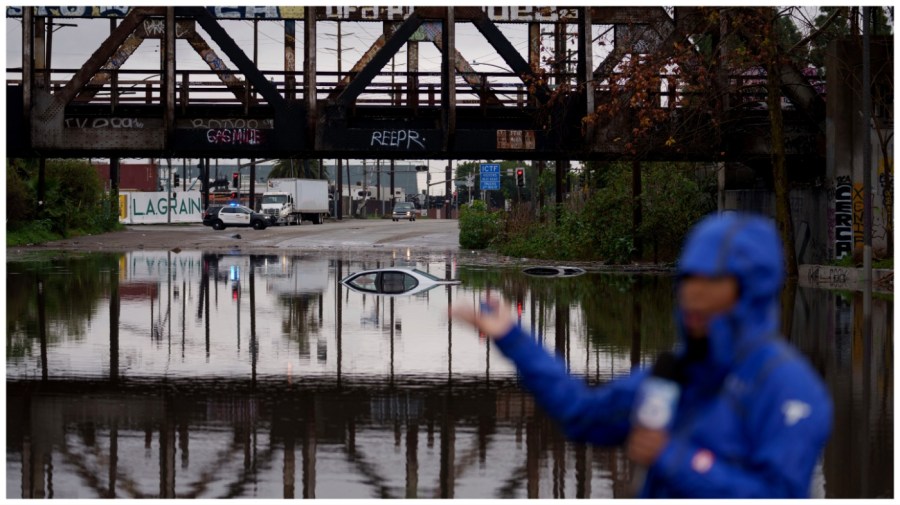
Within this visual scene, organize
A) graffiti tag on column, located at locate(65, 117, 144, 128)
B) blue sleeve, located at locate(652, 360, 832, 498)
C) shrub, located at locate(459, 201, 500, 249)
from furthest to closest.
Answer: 1. shrub, located at locate(459, 201, 500, 249)
2. graffiti tag on column, located at locate(65, 117, 144, 128)
3. blue sleeve, located at locate(652, 360, 832, 498)

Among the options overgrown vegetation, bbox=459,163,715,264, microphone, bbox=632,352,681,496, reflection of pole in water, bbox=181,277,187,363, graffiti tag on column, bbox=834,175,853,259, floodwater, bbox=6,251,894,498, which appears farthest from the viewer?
overgrown vegetation, bbox=459,163,715,264

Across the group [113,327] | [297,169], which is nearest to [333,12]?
[113,327]

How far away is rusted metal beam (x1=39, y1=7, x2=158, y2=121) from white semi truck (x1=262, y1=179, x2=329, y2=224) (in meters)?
51.5

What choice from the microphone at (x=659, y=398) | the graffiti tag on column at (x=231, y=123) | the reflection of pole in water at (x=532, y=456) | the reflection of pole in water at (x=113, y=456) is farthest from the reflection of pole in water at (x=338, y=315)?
the microphone at (x=659, y=398)

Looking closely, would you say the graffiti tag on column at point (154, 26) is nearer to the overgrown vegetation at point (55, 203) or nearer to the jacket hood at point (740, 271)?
the overgrown vegetation at point (55, 203)

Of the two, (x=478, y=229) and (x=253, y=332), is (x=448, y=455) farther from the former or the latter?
(x=478, y=229)

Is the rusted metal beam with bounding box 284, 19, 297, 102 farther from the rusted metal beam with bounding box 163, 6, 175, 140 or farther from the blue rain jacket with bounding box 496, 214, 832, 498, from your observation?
the blue rain jacket with bounding box 496, 214, 832, 498

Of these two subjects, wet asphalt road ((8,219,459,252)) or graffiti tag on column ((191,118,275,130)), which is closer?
graffiti tag on column ((191,118,275,130))

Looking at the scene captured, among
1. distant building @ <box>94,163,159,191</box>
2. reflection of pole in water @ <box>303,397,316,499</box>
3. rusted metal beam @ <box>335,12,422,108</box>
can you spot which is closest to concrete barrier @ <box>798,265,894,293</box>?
rusted metal beam @ <box>335,12,422,108</box>

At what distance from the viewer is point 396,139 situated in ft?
112

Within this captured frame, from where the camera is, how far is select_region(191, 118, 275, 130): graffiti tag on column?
113ft

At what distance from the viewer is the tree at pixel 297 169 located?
422 ft

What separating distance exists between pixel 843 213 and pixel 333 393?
2251 centimetres

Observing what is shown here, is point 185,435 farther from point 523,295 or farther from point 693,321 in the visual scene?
point 523,295
